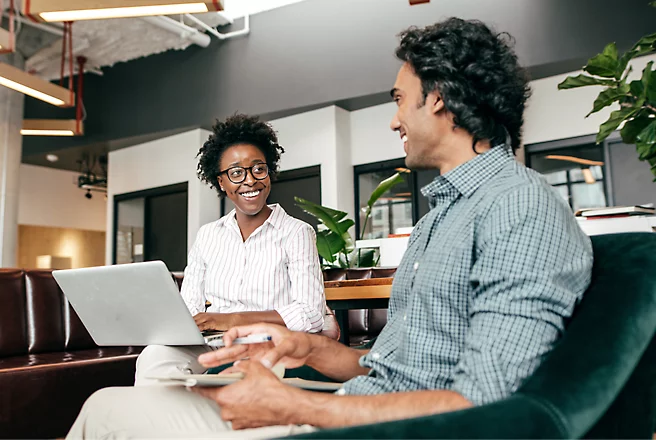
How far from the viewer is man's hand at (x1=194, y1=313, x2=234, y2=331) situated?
1778 millimetres

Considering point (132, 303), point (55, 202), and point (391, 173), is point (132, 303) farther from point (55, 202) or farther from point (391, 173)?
point (55, 202)

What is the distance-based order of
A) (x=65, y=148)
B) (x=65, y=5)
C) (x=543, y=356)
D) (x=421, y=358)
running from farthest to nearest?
(x=65, y=148) < (x=65, y=5) < (x=421, y=358) < (x=543, y=356)

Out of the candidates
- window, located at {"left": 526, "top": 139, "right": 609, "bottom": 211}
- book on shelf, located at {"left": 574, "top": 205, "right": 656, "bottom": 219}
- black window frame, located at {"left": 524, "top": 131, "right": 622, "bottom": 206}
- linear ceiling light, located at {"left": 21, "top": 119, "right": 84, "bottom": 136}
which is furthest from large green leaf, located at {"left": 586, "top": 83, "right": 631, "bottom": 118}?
linear ceiling light, located at {"left": 21, "top": 119, "right": 84, "bottom": 136}

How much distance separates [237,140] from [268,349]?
51.1 inches

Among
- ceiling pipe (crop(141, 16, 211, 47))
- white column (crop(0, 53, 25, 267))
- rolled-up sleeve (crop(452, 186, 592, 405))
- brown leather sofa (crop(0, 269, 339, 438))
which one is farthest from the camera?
white column (crop(0, 53, 25, 267))

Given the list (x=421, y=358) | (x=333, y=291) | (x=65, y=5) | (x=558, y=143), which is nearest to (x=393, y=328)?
(x=421, y=358)

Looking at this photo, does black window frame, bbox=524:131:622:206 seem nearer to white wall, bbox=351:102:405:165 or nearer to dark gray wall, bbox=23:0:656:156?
dark gray wall, bbox=23:0:656:156

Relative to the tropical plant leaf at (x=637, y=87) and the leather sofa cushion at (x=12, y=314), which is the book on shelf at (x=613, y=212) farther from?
the leather sofa cushion at (x=12, y=314)

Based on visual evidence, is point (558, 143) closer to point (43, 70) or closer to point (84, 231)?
point (43, 70)

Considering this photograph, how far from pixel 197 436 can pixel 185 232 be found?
6542 millimetres

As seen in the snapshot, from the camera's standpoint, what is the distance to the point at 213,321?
1790 mm

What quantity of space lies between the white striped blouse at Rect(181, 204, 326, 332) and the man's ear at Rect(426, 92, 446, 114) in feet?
3.05

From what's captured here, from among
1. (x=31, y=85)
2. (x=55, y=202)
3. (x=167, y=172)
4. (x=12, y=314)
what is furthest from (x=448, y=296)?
(x=55, y=202)

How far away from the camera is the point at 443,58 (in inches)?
44.5
